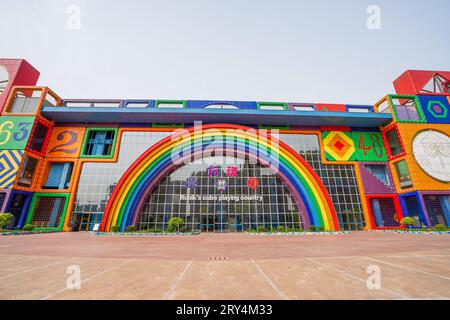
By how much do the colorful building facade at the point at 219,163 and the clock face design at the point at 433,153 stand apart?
0.15 meters

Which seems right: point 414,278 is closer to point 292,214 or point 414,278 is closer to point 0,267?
point 0,267

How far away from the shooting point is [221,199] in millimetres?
25344

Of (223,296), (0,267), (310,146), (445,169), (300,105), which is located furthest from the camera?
(300,105)

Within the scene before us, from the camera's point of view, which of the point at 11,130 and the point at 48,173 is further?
the point at 48,173

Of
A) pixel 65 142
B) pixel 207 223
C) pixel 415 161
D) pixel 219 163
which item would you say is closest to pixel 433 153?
pixel 415 161

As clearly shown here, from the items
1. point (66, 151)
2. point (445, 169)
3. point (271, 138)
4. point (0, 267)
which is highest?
point (271, 138)

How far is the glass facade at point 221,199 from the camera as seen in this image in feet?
79.8

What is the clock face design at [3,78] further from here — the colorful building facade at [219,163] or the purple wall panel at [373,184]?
the purple wall panel at [373,184]

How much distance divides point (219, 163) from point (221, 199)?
491cm

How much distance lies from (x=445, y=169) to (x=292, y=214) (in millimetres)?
19556

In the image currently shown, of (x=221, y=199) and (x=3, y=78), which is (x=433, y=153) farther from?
(x=3, y=78)

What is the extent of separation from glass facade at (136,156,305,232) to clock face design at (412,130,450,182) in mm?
16794
